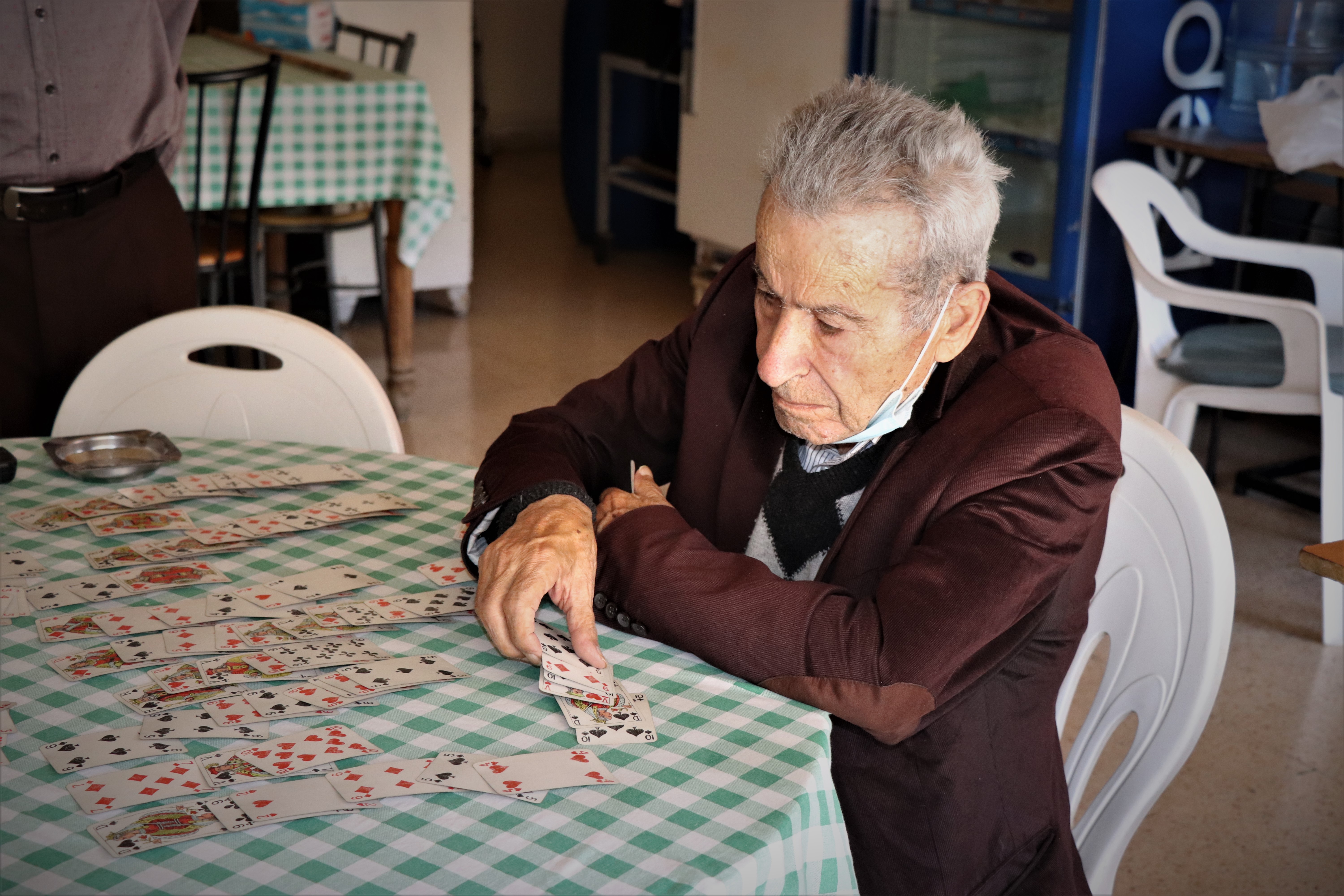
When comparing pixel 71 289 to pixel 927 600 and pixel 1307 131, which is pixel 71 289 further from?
pixel 1307 131

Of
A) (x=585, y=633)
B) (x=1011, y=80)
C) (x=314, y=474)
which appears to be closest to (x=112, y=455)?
(x=314, y=474)

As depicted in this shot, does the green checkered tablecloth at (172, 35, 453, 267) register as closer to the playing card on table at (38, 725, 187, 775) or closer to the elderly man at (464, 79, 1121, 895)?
the elderly man at (464, 79, 1121, 895)

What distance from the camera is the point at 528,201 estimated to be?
314 inches

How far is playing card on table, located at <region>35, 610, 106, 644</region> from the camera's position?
50.7 inches

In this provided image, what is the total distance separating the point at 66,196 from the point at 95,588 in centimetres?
134

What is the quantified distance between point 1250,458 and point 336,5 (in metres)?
3.82

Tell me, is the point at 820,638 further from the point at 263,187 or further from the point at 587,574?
the point at 263,187

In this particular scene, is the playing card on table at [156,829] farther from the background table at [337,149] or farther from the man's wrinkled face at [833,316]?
the background table at [337,149]

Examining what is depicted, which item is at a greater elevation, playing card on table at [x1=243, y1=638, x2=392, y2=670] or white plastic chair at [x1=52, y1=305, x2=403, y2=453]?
white plastic chair at [x1=52, y1=305, x2=403, y2=453]

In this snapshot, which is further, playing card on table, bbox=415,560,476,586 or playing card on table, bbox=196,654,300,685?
playing card on table, bbox=415,560,476,586

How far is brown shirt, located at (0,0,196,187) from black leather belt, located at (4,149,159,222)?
14 millimetres

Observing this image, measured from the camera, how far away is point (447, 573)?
4.84ft

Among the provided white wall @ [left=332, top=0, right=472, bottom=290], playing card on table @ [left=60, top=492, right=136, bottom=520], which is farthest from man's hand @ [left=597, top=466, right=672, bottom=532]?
white wall @ [left=332, top=0, right=472, bottom=290]

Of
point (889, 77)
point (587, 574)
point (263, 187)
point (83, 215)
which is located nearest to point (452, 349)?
point (263, 187)
